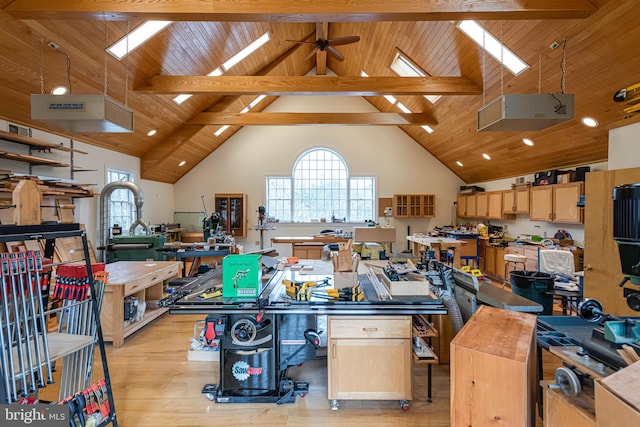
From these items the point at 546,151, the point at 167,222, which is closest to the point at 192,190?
the point at 167,222

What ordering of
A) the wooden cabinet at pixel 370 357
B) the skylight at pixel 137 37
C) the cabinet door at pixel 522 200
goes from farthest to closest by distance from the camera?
the cabinet door at pixel 522 200
the skylight at pixel 137 37
the wooden cabinet at pixel 370 357

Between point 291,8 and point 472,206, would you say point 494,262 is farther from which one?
point 291,8

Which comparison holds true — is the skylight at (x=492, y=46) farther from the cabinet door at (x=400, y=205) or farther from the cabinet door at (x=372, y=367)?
the cabinet door at (x=400, y=205)

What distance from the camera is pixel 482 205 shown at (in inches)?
295

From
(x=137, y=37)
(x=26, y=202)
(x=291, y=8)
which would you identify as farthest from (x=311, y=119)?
(x=26, y=202)

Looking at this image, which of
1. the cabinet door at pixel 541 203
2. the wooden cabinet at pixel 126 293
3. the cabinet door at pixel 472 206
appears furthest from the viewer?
the cabinet door at pixel 472 206

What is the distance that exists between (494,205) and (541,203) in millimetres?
1461

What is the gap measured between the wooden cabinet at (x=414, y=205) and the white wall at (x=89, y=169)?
629 centimetres

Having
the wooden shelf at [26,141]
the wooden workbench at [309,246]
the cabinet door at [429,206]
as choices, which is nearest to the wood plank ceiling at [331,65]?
the wooden shelf at [26,141]

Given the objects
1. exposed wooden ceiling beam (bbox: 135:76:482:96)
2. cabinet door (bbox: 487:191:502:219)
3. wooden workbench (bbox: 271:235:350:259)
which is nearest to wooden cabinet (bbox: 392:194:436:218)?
cabinet door (bbox: 487:191:502:219)

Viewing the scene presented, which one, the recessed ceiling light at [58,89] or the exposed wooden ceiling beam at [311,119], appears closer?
the recessed ceiling light at [58,89]

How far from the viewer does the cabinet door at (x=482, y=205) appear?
732 cm

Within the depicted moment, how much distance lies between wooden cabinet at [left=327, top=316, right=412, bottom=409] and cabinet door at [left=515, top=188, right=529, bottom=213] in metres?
5.26

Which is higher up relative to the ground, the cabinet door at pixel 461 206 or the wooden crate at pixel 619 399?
the cabinet door at pixel 461 206
